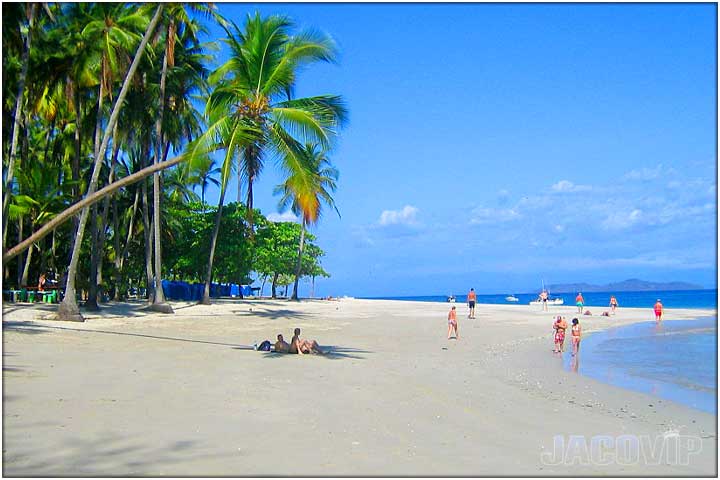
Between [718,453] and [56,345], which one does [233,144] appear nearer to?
[56,345]

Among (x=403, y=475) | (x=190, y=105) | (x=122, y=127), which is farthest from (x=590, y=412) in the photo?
(x=190, y=105)

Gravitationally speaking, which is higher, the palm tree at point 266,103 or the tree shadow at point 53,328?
the palm tree at point 266,103

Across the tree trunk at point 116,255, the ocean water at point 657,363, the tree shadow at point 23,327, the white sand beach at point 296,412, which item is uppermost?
the tree trunk at point 116,255

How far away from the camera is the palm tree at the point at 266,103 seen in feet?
41.2

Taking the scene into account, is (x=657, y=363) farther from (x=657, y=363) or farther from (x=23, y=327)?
(x=23, y=327)

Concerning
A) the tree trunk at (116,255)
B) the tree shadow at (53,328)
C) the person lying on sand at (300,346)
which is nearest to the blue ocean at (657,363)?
the person lying on sand at (300,346)

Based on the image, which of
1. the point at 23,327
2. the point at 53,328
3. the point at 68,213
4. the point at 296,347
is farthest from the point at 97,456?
the point at 53,328

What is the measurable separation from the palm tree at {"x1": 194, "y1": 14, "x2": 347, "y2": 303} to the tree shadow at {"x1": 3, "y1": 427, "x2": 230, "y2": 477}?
7086 millimetres

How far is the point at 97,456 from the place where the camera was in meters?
5.47

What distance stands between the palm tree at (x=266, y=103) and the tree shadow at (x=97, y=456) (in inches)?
279

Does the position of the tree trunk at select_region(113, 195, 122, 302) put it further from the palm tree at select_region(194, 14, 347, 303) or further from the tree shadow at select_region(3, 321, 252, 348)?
the palm tree at select_region(194, 14, 347, 303)

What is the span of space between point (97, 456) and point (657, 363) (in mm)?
14409

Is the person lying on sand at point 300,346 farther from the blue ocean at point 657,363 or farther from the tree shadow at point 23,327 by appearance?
the tree shadow at point 23,327

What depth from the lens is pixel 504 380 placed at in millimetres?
11625
